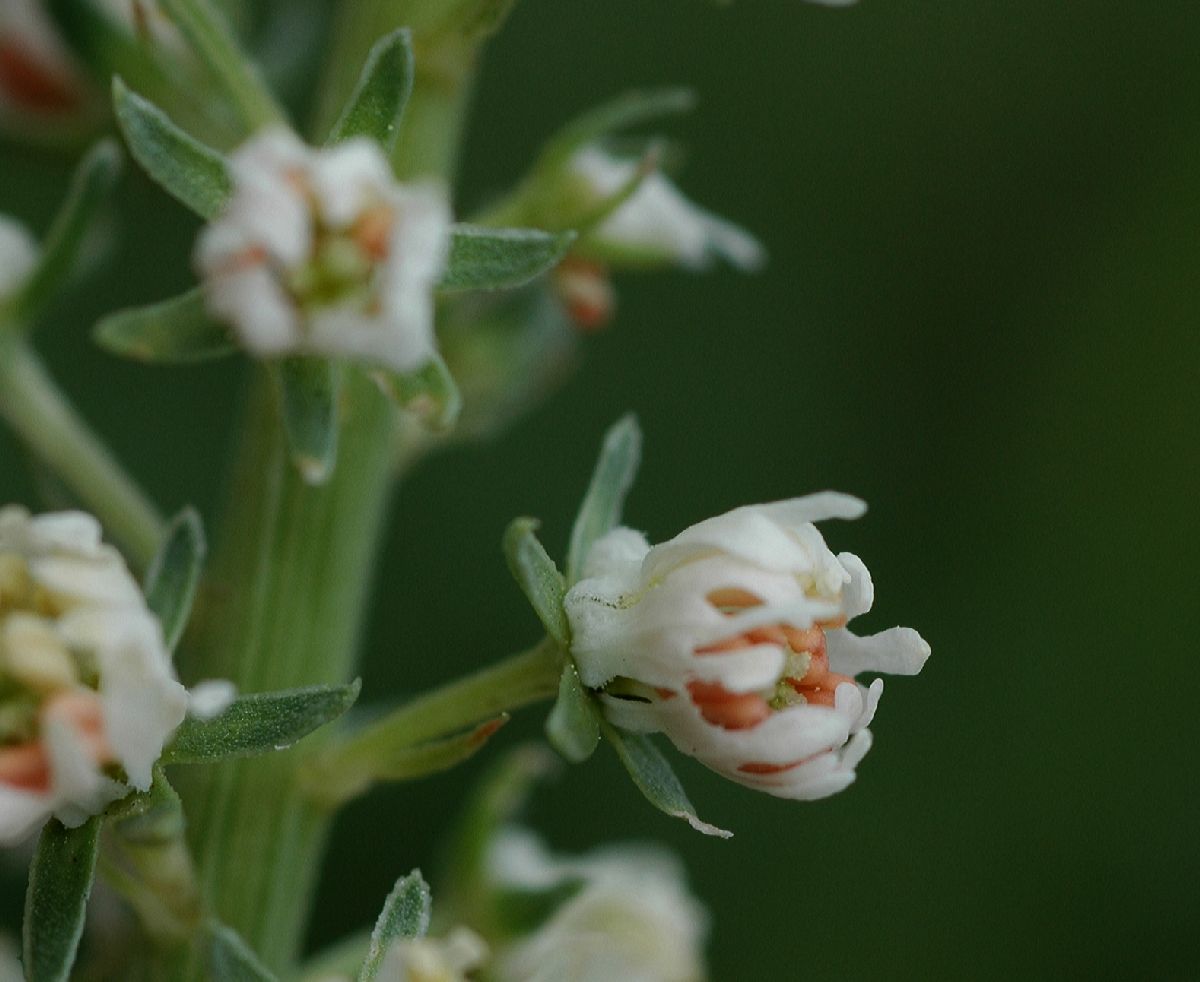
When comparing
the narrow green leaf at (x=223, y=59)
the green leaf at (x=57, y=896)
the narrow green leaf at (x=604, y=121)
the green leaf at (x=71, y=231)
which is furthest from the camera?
the narrow green leaf at (x=604, y=121)

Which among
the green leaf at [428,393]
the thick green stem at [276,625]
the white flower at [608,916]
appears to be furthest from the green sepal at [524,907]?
the green leaf at [428,393]

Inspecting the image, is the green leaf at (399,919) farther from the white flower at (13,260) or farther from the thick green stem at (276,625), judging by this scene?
the white flower at (13,260)

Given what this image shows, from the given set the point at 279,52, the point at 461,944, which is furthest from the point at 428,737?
the point at 279,52

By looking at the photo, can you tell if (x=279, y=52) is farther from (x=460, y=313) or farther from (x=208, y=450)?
(x=208, y=450)

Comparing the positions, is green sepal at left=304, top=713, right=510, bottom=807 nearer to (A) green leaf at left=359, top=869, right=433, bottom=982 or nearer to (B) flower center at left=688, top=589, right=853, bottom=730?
(A) green leaf at left=359, top=869, right=433, bottom=982

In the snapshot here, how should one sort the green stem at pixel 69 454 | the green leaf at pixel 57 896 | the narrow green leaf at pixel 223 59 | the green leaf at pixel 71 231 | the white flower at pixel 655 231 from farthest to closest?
the white flower at pixel 655 231, the green stem at pixel 69 454, the green leaf at pixel 71 231, the narrow green leaf at pixel 223 59, the green leaf at pixel 57 896

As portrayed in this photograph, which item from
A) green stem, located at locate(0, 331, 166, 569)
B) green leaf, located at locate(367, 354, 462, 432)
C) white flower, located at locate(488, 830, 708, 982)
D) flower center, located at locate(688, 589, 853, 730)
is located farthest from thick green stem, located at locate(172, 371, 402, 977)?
flower center, located at locate(688, 589, 853, 730)

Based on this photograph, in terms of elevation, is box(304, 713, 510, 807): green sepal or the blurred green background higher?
box(304, 713, 510, 807): green sepal

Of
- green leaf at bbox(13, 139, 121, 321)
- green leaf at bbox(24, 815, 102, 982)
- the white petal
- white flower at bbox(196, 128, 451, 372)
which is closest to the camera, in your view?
white flower at bbox(196, 128, 451, 372)
